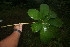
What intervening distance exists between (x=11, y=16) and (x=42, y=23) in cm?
274

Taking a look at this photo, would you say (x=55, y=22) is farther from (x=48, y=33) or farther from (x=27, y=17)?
(x=27, y=17)

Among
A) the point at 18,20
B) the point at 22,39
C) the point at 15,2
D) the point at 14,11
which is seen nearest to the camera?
the point at 22,39

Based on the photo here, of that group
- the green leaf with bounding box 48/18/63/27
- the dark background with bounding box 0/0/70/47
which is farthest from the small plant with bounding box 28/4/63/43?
the dark background with bounding box 0/0/70/47

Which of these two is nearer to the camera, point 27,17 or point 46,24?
point 46,24

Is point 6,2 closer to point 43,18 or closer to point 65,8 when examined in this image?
point 65,8

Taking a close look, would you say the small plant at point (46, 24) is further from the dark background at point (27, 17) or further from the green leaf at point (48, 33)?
the dark background at point (27, 17)

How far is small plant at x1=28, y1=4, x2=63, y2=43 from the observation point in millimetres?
1070

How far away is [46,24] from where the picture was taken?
3.68 ft

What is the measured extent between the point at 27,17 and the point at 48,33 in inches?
105

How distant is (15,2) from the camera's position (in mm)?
4355

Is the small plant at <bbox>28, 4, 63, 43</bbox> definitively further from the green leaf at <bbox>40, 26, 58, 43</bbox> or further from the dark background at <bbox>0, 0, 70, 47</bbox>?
the dark background at <bbox>0, 0, 70, 47</bbox>

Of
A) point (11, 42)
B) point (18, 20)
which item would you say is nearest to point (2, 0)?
point (18, 20)

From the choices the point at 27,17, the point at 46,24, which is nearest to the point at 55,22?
the point at 46,24

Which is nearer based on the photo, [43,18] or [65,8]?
[43,18]
